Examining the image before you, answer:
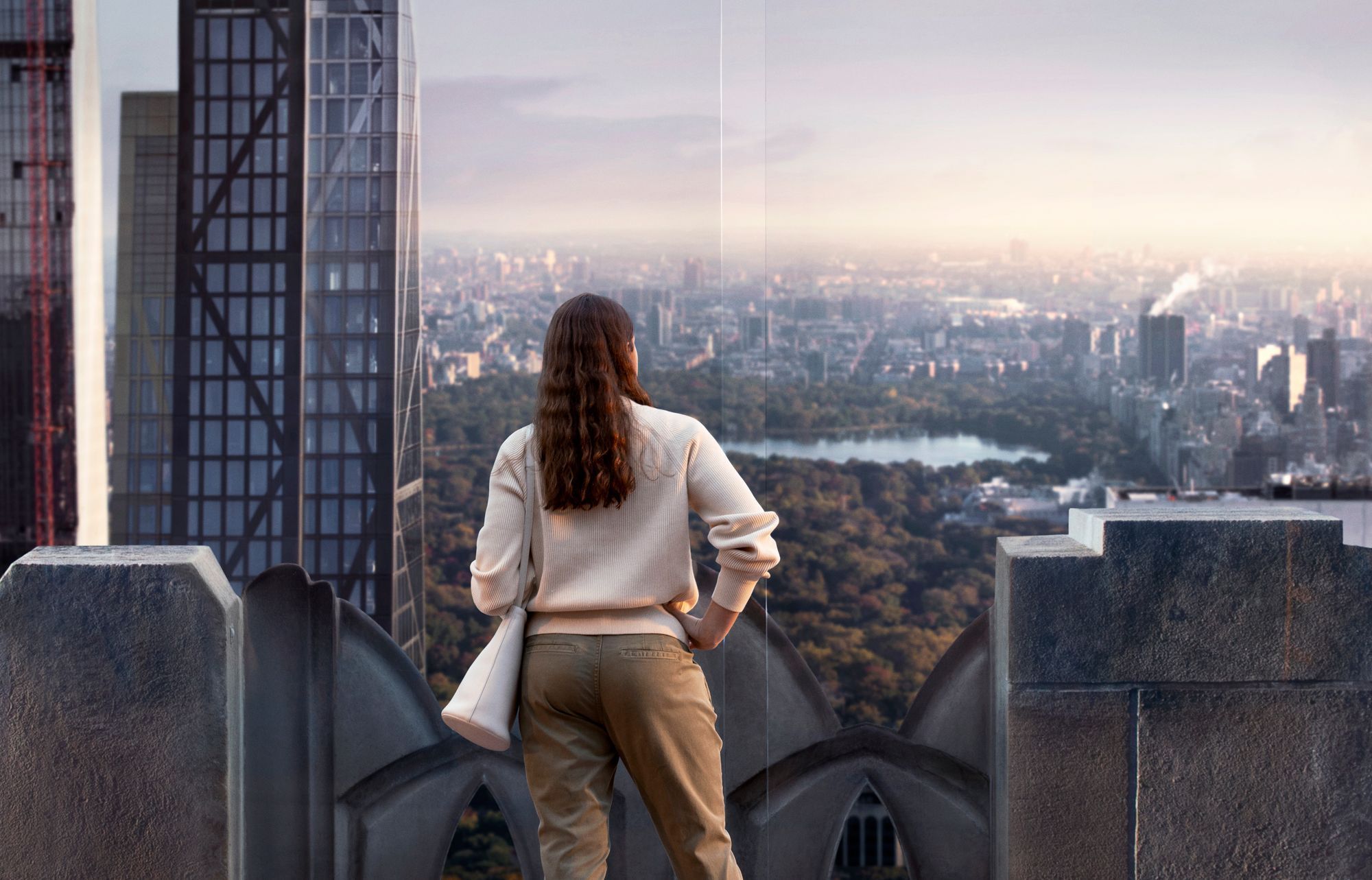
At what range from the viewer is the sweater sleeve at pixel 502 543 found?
7.11ft

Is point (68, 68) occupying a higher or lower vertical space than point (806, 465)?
higher

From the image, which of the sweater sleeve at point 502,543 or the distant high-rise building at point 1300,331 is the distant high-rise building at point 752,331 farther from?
the sweater sleeve at point 502,543

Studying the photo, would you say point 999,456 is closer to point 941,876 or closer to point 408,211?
point 408,211

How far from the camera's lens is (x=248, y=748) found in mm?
2623

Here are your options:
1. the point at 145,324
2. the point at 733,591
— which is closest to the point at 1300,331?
the point at 145,324

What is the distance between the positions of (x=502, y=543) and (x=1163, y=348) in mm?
33481

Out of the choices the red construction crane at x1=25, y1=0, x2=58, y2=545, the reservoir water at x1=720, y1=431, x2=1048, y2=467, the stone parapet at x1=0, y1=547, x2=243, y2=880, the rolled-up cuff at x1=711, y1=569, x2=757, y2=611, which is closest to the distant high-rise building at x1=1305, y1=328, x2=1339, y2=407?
the reservoir water at x1=720, y1=431, x2=1048, y2=467

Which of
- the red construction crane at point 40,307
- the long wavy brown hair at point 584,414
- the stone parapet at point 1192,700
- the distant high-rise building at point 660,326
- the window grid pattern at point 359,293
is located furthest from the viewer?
the red construction crane at point 40,307

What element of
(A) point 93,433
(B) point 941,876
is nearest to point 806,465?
(A) point 93,433

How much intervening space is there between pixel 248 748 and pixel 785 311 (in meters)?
29.9

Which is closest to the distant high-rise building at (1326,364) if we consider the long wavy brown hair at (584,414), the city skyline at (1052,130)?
the city skyline at (1052,130)

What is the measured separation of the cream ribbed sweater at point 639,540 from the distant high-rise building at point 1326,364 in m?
32.5

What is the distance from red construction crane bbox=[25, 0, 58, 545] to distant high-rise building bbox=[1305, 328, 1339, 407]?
1206 inches

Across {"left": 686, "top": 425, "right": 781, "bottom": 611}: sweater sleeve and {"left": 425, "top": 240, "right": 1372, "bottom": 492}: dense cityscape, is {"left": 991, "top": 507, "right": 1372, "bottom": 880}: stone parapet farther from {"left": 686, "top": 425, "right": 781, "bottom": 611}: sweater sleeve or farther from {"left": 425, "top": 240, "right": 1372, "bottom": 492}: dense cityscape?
{"left": 425, "top": 240, "right": 1372, "bottom": 492}: dense cityscape
